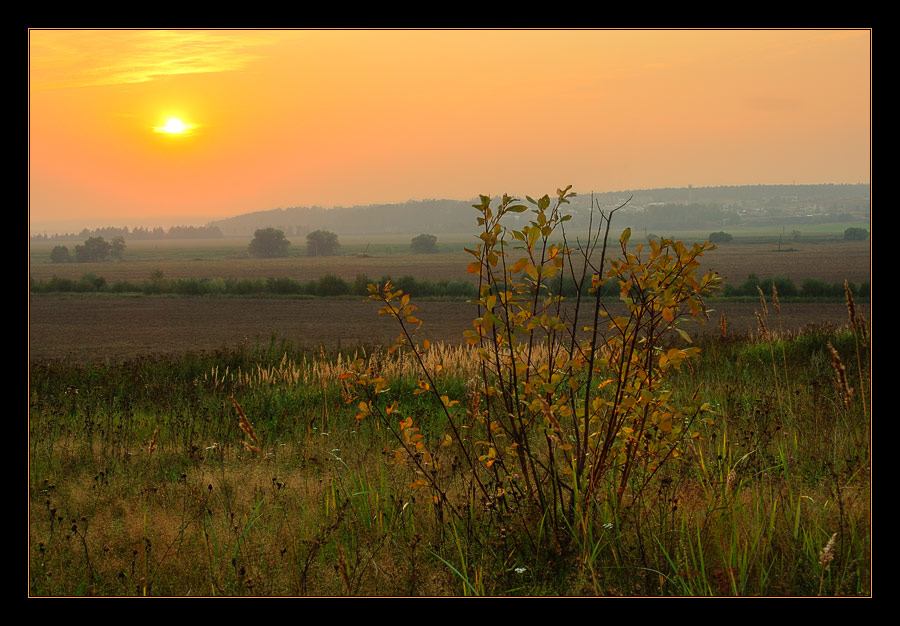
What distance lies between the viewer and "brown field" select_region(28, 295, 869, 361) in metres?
18.8

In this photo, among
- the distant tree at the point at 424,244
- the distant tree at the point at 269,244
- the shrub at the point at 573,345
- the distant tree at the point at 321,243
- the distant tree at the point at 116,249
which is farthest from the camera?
the distant tree at the point at 321,243

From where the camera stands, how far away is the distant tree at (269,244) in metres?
109

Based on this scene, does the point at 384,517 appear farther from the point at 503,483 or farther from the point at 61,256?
the point at 61,256

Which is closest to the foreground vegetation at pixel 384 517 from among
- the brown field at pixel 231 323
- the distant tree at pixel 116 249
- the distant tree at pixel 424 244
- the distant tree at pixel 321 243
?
the brown field at pixel 231 323

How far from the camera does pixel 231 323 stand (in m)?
24.8

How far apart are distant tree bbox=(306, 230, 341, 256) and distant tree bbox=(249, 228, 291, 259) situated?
4.49 m

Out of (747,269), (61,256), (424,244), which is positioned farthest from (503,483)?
(61,256)

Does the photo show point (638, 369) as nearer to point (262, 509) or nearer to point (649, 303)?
point (649, 303)

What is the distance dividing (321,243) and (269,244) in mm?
8529

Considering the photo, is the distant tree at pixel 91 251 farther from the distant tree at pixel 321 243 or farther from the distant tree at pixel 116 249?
the distant tree at pixel 321 243

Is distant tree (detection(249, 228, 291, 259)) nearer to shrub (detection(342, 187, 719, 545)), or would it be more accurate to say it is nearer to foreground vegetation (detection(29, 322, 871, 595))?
foreground vegetation (detection(29, 322, 871, 595))

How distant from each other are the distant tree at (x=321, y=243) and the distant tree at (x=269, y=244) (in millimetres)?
4494

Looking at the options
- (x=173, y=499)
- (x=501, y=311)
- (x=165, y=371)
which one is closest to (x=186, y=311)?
(x=165, y=371)

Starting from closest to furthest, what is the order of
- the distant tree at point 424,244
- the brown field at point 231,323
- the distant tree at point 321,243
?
the brown field at point 231,323 < the distant tree at point 424,244 < the distant tree at point 321,243
